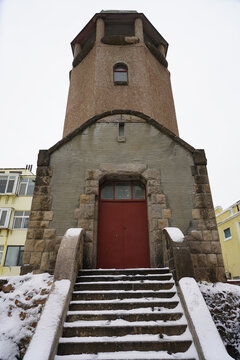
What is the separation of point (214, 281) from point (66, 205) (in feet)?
13.9

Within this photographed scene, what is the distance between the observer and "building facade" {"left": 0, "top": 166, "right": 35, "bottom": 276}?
17422 mm

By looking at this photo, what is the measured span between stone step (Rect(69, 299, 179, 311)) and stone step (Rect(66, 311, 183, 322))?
20 cm

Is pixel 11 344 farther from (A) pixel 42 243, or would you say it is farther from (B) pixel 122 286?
(A) pixel 42 243

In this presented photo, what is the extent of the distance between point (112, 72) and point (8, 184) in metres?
14.3

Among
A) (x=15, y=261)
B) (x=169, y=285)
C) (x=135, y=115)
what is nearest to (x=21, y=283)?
(x=169, y=285)

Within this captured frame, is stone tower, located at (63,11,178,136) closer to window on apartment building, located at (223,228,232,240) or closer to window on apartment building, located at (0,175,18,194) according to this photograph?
window on apartment building, located at (0,175,18,194)

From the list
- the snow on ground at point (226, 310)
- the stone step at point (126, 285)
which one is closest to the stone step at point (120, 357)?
the snow on ground at point (226, 310)

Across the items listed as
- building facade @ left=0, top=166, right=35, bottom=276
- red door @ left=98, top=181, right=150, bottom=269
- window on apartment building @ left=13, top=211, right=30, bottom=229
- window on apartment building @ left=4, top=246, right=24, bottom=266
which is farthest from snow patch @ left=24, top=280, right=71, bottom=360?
window on apartment building @ left=13, top=211, right=30, bottom=229

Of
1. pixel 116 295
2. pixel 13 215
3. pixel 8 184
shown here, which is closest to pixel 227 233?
pixel 13 215

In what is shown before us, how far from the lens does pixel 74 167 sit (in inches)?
277

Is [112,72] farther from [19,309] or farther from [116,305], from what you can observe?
[19,309]

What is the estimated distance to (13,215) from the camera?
19.1 m

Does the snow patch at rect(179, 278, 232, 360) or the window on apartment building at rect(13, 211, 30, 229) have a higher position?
the window on apartment building at rect(13, 211, 30, 229)

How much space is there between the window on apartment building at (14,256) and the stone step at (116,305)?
15400 millimetres
